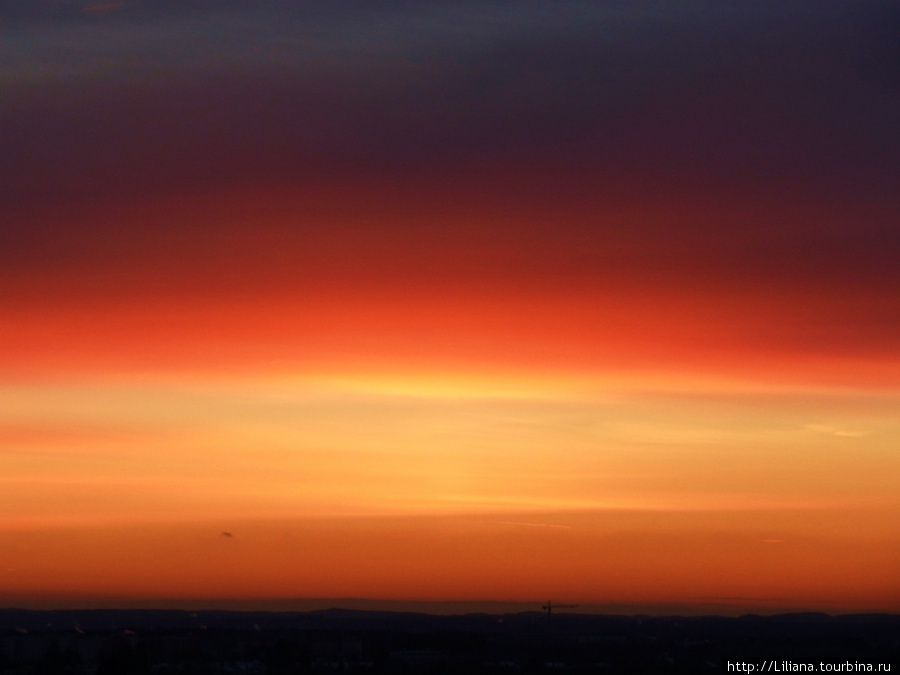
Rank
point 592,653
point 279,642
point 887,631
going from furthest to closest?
point 887,631 < point 592,653 < point 279,642

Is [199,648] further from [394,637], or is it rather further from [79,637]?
[394,637]

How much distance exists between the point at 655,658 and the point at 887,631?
43327 mm

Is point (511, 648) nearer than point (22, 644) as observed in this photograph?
No

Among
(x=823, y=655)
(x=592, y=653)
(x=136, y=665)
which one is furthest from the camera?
(x=592, y=653)

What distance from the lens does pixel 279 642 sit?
156250 millimetres

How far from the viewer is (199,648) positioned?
159875 millimetres

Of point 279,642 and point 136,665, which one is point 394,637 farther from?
point 136,665

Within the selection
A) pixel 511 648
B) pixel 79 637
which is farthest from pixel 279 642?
pixel 511 648

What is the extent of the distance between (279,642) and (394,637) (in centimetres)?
3229

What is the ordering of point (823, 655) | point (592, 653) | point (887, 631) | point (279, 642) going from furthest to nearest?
point (887, 631) < point (592, 653) < point (279, 642) < point (823, 655)

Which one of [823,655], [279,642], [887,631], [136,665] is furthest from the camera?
[887,631]

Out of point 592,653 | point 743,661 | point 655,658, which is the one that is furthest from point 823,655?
point 592,653

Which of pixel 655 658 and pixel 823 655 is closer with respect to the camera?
pixel 823 655

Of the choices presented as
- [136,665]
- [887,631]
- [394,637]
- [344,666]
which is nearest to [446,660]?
[344,666]
